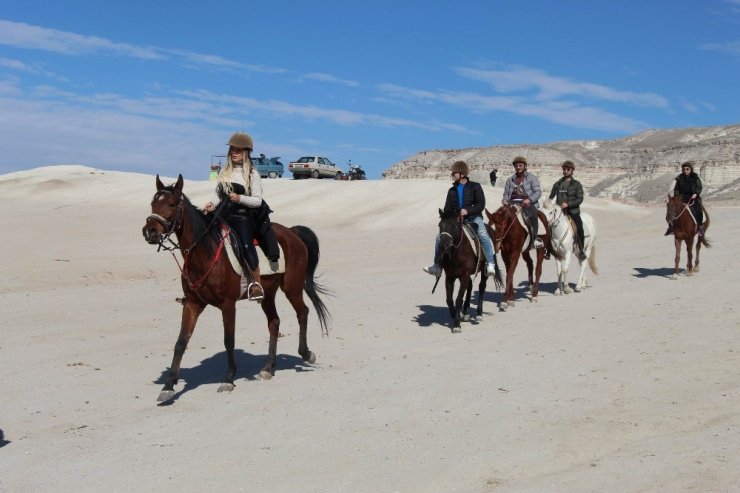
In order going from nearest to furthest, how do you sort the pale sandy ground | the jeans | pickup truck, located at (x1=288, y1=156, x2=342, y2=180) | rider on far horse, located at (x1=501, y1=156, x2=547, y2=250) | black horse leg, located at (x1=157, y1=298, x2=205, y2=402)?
1. the pale sandy ground
2. black horse leg, located at (x1=157, y1=298, x2=205, y2=402)
3. the jeans
4. rider on far horse, located at (x1=501, y1=156, x2=547, y2=250)
5. pickup truck, located at (x1=288, y1=156, x2=342, y2=180)

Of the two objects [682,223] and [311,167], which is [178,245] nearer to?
[682,223]

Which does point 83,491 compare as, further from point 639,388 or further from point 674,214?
point 674,214

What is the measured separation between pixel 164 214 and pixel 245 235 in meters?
1.25

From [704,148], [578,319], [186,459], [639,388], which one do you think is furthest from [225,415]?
[704,148]

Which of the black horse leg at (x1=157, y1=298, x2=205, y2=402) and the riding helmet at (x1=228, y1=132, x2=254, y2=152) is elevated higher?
the riding helmet at (x1=228, y1=132, x2=254, y2=152)

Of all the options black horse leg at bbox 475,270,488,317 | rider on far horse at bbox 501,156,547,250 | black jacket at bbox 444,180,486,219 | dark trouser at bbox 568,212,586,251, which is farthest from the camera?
dark trouser at bbox 568,212,586,251

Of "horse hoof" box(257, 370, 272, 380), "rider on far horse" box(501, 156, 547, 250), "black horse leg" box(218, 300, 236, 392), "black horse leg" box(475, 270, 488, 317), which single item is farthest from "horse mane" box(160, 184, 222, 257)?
"rider on far horse" box(501, 156, 547, 250)

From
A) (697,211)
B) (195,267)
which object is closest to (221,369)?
(195,267)

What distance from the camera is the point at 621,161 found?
11288cm

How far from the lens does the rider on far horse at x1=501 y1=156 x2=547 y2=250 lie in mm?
16172

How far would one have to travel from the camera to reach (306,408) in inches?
340

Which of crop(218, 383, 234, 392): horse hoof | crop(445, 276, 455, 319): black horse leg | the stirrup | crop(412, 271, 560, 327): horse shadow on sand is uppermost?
the stirrup

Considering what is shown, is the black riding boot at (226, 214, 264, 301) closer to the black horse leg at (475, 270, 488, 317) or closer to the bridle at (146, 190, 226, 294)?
the bridle at (146, 190, 226, 294)

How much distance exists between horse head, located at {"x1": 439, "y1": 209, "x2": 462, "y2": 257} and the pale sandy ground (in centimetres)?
143
